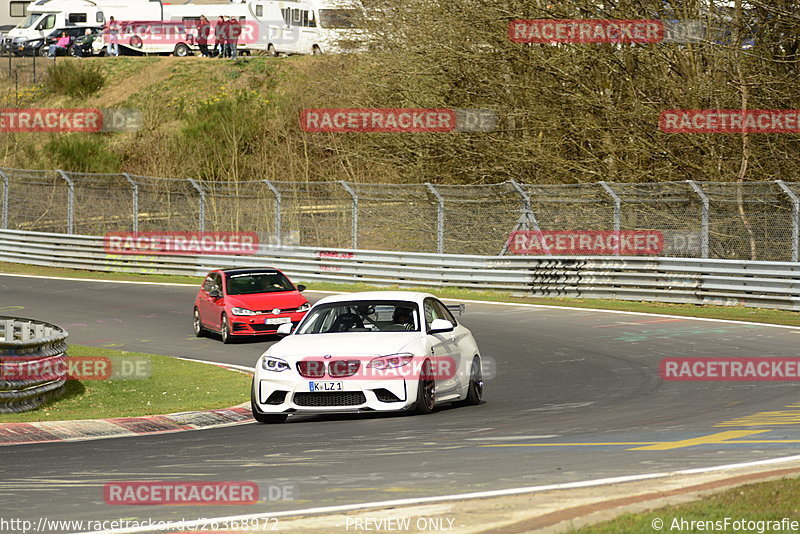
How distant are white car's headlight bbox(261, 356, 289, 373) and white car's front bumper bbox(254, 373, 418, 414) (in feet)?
0.33

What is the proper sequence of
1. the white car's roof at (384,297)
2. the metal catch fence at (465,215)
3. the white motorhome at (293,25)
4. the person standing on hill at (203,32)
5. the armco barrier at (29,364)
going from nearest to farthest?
1. the white car's roof at (384,297)
2. the armco barrier at (29,364)
3. the metal catch fence at (465,215)
4. the white motorhome at (293,25)
5. the person standing on hill at (203,32)

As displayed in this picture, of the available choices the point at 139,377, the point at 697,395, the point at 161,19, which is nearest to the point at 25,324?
the point at 139,377

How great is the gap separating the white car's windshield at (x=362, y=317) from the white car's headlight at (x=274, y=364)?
0.75 m

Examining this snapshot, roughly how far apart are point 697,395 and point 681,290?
1216cm

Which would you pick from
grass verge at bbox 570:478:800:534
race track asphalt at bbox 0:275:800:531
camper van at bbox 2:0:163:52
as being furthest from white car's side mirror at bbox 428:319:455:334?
camper van at bbox 2:0:163:52

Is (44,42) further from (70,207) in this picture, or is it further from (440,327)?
(440,327)

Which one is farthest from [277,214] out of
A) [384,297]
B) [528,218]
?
[384,297]

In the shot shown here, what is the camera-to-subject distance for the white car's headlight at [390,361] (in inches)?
492

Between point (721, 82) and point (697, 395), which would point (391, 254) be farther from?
point (697, 395)

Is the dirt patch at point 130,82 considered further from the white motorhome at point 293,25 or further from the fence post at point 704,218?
the fence post at point 704,218

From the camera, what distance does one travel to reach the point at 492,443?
10367 mm

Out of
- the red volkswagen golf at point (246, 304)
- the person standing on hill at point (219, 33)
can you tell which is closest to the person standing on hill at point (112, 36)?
the person standing on hill at point (219, 33)

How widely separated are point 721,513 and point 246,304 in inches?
608

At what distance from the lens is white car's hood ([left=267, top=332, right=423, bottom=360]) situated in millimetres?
12570
